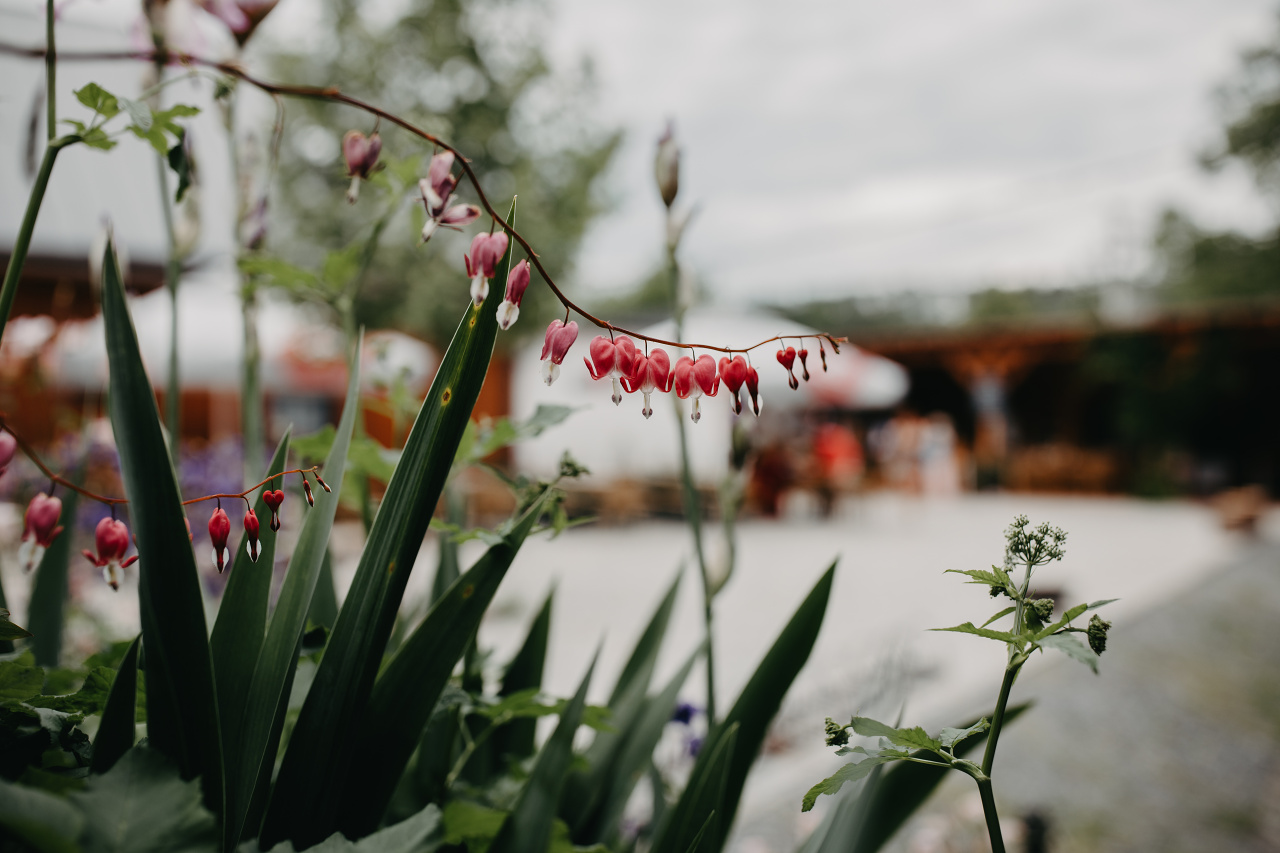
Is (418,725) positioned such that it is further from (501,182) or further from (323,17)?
(323,17)

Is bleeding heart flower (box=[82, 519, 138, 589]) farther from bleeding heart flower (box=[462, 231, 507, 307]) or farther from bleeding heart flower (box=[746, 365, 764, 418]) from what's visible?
bleeding heart flower (box=[746, 365, 764, 418])

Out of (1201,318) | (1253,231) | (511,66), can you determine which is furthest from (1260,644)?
(1253,231)

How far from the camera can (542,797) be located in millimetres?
831

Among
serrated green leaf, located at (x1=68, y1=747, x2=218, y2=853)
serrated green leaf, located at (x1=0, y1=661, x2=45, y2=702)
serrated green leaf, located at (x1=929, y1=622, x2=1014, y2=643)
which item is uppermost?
serrated green leaf, located at (x1=929, y1=622, x2=1014, y2=643)

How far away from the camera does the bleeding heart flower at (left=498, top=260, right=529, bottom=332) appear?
24.7 inches

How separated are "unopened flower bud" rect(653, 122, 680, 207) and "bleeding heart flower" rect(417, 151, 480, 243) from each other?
0.68m

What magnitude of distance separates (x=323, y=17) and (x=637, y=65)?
6.42 m

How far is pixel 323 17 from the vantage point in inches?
587

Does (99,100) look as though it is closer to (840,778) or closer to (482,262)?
(482,262)

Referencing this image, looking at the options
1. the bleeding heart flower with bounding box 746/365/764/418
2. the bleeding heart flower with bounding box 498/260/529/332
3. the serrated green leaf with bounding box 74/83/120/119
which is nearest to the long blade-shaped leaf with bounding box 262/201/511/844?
the bleeding heart flower with bounding box 498/260/529/332

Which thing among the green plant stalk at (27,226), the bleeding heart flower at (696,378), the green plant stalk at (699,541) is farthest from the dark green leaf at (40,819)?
the green plant stalk at (699,541)

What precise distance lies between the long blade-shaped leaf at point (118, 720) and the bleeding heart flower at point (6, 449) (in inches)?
6.7

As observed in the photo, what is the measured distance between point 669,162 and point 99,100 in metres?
0.80

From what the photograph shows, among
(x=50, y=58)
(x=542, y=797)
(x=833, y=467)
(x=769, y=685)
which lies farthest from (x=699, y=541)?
(x=833, y=467)
